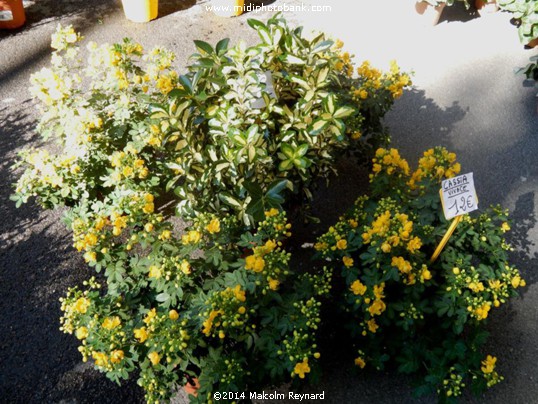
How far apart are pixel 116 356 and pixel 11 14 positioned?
418 cm

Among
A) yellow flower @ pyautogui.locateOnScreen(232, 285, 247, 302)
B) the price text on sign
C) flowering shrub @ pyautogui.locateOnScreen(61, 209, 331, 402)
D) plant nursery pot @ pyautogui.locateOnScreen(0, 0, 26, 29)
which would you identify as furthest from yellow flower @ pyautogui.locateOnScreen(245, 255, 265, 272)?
plant nursery pot @ pyautogui.locateOnScreen(0, 0, 26, 29)

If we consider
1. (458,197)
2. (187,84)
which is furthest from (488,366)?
(187,84)

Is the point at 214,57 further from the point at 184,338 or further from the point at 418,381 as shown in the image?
the point at 418,381

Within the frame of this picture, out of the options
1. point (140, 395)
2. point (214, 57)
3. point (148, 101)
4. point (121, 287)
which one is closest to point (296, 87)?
point (214, 57)

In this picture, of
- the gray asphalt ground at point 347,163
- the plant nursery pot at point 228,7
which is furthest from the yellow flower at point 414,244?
the plant nursery pot at point 228,7

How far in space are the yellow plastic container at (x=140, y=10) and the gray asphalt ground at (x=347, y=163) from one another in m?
0.08

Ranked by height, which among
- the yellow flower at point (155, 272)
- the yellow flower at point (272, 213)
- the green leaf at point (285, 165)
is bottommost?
the yellow flower at point (155, 272)

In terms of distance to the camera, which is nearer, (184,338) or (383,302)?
(184,338)

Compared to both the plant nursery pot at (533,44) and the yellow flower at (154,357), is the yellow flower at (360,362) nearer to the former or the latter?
the yellow flower at (154,357)

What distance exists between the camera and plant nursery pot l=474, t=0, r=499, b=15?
5102 millimetres

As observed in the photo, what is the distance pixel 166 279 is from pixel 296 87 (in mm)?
1225

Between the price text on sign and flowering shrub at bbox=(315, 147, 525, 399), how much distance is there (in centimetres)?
19

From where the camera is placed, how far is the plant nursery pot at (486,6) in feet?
16.7

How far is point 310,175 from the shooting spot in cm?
280
